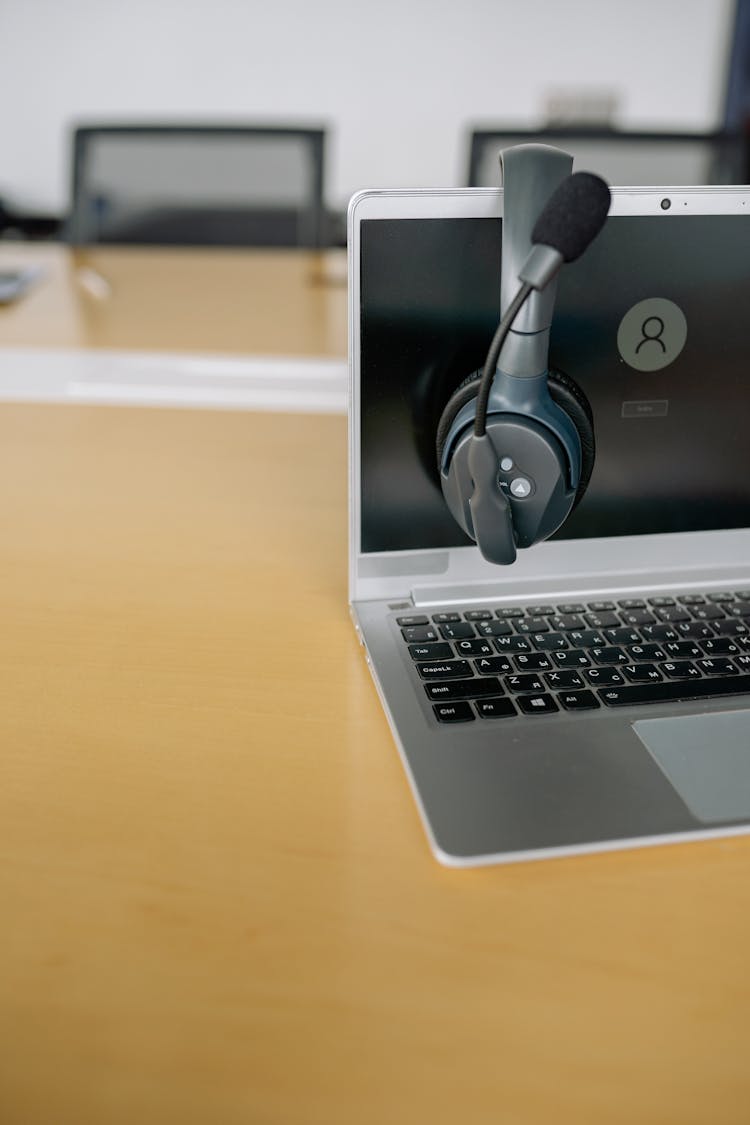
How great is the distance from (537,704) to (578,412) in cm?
18

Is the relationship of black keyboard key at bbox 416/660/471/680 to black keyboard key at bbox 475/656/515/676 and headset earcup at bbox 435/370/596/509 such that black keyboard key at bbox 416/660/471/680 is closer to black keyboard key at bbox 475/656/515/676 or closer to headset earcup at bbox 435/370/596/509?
black keyboard key at bbox 475/656/515/676

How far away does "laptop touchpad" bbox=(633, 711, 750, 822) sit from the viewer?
0.44 m

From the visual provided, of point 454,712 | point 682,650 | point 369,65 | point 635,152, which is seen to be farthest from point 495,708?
point 369,65

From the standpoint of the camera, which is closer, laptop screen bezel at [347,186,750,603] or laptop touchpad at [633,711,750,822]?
laptop touchpad at [633,711,750,822]

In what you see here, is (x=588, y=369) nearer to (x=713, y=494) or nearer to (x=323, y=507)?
(x=713, y=494)

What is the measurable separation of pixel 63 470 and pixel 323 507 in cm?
24

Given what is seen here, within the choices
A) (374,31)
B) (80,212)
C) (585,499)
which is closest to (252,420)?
(585,499)

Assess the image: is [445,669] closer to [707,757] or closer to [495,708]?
[495,708]

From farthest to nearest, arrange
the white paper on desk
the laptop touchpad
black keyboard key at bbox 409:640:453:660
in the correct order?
1. the white paper on desk
2. black keyboard key at bbox 409:640:453:660
3. the laptop touchpad

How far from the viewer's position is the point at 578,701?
50 centimetres

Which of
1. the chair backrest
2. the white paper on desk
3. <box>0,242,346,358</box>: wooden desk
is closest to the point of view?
the white paper on desk

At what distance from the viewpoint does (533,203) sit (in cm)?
50

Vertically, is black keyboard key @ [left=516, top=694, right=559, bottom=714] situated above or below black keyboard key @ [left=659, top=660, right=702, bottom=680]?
below

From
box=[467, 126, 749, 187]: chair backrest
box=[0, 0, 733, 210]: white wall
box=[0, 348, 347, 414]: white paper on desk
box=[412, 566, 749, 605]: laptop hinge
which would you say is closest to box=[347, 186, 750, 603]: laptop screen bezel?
box=[412, 566, 749, 605]: laptop hinge
